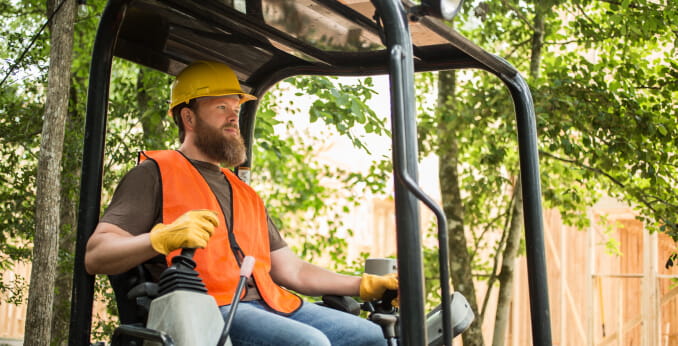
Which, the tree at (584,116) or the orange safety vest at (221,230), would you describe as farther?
the tree at (584,116)

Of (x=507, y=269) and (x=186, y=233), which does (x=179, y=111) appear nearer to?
(x=186, y=233)

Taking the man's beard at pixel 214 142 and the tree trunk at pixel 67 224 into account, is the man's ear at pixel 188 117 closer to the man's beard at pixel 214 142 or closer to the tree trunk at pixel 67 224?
the man's beard at pixel 214 142

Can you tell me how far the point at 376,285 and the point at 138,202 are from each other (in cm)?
88

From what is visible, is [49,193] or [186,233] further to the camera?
[49,193]

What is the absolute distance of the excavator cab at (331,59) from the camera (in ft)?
5.77

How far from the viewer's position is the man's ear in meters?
2.79

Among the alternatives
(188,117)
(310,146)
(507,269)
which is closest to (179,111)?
(188,117)

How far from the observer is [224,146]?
2.78 m

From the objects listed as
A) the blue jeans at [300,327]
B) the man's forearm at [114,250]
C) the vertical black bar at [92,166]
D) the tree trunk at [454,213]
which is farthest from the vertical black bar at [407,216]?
the tree trunk at [454,213]

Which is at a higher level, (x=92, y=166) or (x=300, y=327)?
(x=92, y=166)

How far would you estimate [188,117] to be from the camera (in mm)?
2805

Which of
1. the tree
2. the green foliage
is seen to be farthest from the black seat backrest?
the tree

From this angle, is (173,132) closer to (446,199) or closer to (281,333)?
(446,199)

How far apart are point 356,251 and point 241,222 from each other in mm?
12149
